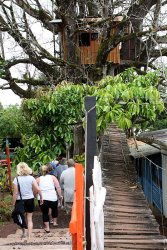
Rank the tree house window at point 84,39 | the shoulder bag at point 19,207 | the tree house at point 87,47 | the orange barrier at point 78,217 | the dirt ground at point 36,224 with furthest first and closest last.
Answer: the tree house window at point 84,39
the tree house at point 87,47
the dirt ground at point 36,224
the shoulder bag at point 19,207
the orange barrier at point 78,217

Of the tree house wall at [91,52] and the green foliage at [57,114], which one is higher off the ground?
the tree house wall at [91,52]

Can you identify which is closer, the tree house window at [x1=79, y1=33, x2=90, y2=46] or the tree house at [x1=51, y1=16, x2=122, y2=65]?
the tree house at [x1=51, y1=16, x2=122, y2=65]

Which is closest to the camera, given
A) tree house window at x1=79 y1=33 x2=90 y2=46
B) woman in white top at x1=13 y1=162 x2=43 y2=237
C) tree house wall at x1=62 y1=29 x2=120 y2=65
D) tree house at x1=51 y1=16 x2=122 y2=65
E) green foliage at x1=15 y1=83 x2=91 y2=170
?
woman in white top at x1=13 y1=162 x2=43 y2=237

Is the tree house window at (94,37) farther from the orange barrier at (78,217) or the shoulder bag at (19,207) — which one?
the orange barrier at (78,217)

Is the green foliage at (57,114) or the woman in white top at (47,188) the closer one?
the woman in white top at (47,188)

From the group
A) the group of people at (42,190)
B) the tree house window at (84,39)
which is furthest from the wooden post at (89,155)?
the tree house window at (84,39)

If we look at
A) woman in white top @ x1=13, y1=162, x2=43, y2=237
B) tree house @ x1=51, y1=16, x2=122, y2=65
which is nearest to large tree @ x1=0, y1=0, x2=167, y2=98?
tree house @ x1=51, y1=16, x2=122, y2=65

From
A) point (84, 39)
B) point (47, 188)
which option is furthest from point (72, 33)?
point (47, 188)

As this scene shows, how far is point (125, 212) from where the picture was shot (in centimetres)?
727

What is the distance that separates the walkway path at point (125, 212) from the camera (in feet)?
20.6

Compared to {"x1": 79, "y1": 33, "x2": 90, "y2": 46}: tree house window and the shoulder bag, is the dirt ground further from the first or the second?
{"x1": 79, "y1": 33, "x2": 90, "y2": 46}: tree house window

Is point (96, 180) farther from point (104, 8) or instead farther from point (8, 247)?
point (104, 8)

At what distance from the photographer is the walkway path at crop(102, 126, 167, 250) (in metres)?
6.27

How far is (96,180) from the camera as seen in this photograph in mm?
3875
